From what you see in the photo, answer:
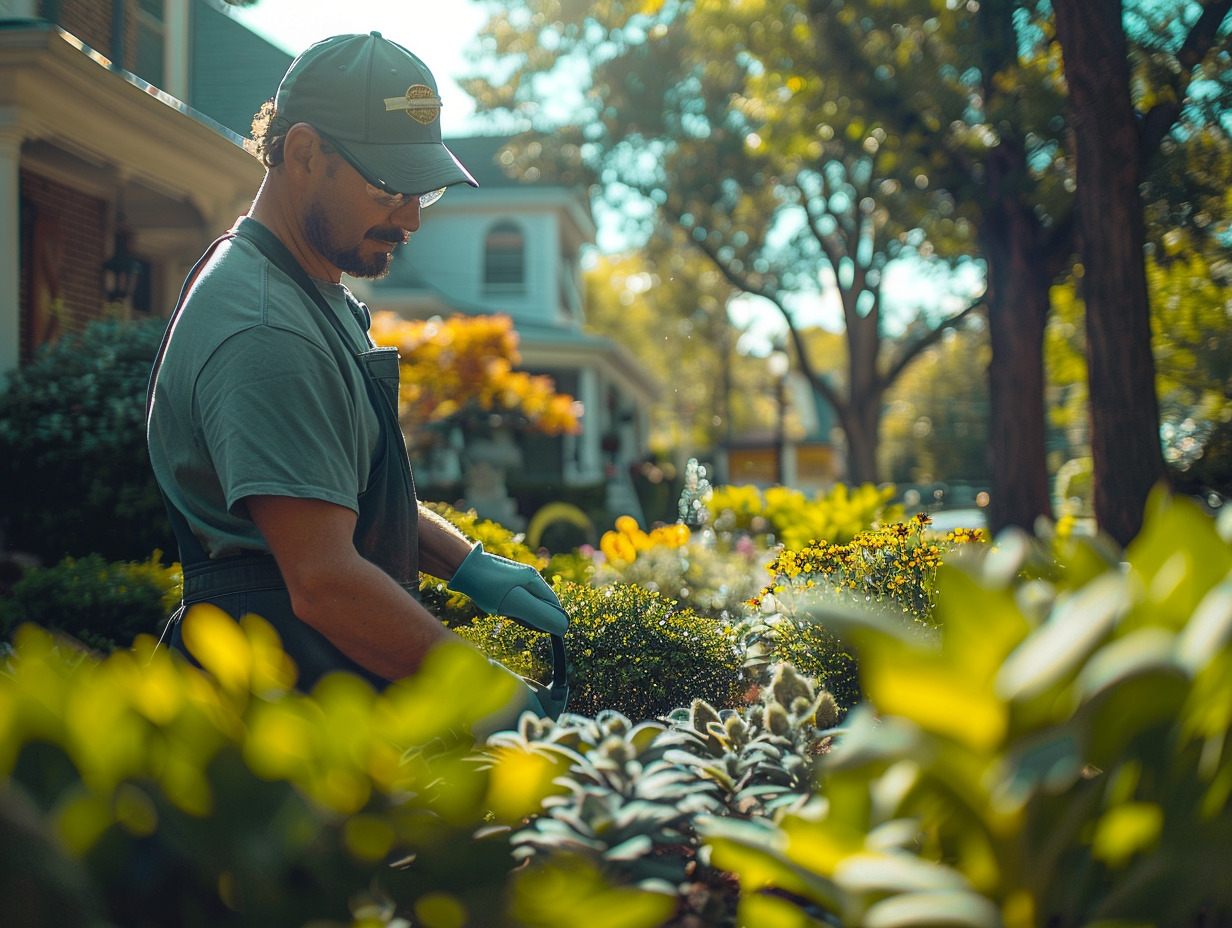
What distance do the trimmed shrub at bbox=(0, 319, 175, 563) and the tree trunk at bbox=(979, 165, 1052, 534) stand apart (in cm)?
759

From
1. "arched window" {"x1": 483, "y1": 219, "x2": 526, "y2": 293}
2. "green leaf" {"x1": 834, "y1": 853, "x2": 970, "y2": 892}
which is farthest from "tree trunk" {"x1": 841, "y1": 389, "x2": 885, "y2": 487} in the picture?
"green leaf" {"x1": 834, "y1": 853, "x2": 970, "y2": 892}

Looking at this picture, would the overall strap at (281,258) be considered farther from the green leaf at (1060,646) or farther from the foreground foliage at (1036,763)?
the green leaf at (1060,646)

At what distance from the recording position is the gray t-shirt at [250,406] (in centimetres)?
168

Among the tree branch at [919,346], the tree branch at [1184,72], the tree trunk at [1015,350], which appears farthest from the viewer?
the tree branch at [919,346]

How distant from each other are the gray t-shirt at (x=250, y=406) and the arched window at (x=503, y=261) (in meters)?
21.2

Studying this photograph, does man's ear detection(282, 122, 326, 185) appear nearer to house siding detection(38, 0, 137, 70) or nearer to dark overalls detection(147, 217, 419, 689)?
dark overalls detection(147, 217, 419, 689)

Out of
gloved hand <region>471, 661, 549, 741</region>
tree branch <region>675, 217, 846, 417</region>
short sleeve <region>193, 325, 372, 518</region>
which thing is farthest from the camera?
tree branch <region>675, 217, 846, 417</region>

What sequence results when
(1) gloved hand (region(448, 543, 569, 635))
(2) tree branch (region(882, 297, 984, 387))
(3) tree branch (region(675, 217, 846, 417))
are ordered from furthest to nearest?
(2) tree branch (region(882, 297, 984, 387))
(3) tree branch (region(675, 217, 846, 417))
(1) gloved hand (region(448, 543, 569, 635))

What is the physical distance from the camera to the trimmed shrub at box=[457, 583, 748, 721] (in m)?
2.71

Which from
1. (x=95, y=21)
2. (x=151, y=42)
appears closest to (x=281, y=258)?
(x=151, y=42)

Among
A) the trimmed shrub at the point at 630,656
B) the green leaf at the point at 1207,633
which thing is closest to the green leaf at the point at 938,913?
the green leaf at the point at 1207,633

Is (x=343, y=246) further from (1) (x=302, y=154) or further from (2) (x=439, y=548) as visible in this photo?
(2) (x=439, y=548)

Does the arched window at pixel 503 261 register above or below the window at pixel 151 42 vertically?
above

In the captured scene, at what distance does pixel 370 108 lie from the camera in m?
2.07
